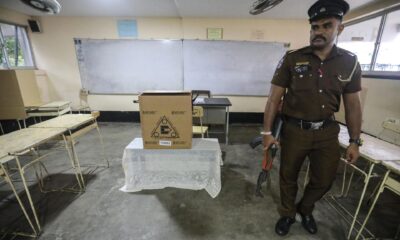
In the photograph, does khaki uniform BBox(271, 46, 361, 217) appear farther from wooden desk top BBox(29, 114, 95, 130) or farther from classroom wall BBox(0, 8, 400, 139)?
classroom wall BBox(0, 8, 400, 139)

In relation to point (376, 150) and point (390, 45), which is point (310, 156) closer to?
point (376, 150)

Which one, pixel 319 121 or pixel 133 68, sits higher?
pixel 133 68

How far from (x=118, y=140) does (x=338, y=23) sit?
3.52 metres

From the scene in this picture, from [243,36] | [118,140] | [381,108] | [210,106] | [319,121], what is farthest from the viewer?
[243,36]

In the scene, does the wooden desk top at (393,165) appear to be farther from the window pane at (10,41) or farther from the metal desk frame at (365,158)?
the window pane at (10,41)

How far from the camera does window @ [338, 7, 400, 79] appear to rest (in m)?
2.74

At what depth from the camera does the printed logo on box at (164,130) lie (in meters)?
1.77

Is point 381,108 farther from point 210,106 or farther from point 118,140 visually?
point 118,140

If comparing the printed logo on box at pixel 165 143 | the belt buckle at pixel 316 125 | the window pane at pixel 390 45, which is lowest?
the printed logo on box at pixel 165 143

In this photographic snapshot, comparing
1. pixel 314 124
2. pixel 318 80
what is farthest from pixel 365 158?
pixel 318 80

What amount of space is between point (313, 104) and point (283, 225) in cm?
101

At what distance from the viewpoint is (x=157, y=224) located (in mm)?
1655

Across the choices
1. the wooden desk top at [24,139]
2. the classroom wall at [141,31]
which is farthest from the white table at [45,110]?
the wooden desk top at [24,139]

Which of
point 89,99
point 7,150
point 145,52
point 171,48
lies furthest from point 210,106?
point 89,99
